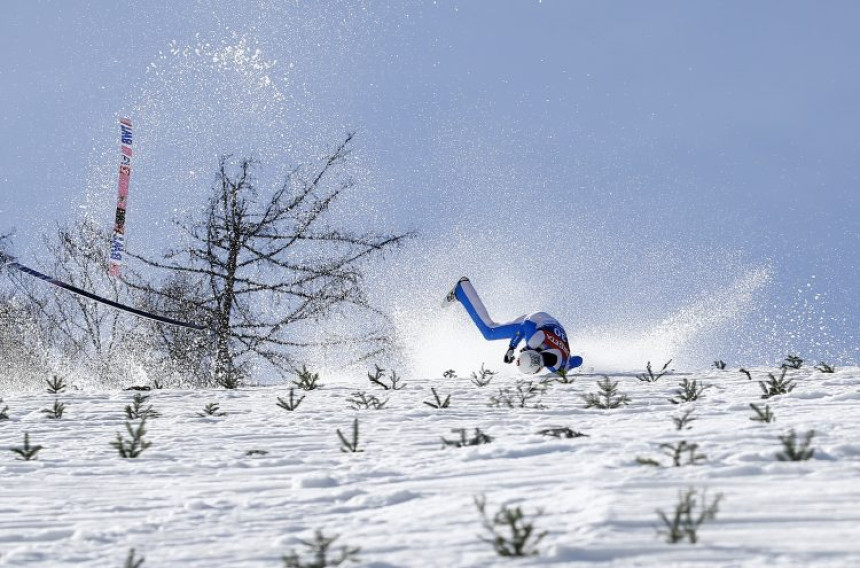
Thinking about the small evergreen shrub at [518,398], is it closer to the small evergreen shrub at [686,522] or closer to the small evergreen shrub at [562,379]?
the small evergreen shrub at [562,379]

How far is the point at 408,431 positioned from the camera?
4.77m

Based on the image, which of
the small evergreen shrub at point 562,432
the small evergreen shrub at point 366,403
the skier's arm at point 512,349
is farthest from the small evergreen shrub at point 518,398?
the skier's arm at point 512,349

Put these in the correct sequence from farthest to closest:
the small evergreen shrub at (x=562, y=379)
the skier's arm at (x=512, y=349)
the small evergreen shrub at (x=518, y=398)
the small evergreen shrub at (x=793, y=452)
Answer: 1. the skier's arm at (x=512, y=349)
2. the small evergreen shrub at (x=562, y=379)
3. the small evergreen shrub at (x=518, y=398)
4. the small evergreen shrub at (x=793, y=452)

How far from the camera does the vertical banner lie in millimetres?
14133

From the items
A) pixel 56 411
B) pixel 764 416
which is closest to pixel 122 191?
pixel 56 411

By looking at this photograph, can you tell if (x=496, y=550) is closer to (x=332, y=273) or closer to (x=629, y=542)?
(x=629, y=542)

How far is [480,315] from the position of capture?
35.9ft

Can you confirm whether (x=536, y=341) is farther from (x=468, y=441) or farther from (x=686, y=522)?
(x=686, y=522)

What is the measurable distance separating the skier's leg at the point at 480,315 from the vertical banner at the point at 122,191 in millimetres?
6000

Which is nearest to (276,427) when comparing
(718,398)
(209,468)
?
(209,468)

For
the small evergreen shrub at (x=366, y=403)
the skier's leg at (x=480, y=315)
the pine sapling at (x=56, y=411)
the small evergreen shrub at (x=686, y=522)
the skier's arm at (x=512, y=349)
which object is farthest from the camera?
the skier's leg at (x=480, y=315)

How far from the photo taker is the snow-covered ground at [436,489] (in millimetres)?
2371

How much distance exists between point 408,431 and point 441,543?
2.31 m

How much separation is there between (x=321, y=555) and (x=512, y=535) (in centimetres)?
51
